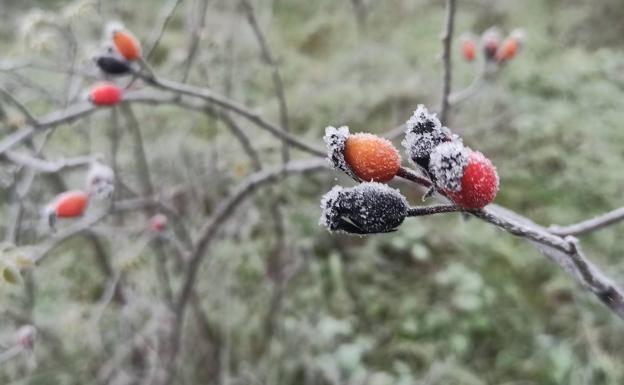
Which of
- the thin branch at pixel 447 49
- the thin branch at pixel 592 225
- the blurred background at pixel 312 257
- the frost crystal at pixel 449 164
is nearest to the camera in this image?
the frost crystal at pixel 449 164

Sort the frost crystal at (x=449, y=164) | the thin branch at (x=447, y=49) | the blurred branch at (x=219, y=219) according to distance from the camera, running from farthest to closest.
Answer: the blurred branch at (x=219, y=219), the thin branch at (x=447, y=49), the frost crystal at (x=449, y=164)

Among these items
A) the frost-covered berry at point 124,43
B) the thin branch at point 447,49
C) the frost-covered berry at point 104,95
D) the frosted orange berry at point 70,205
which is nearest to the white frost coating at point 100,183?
the frosted orange berry at point 70,205

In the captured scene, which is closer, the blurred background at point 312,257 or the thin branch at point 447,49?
the thin branch at point 447,49

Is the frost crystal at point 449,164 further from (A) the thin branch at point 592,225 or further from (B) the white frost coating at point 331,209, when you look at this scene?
(A) the thin branch at point 592,225

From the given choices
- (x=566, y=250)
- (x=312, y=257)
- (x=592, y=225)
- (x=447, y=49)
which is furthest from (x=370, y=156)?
(x=312, y=257)

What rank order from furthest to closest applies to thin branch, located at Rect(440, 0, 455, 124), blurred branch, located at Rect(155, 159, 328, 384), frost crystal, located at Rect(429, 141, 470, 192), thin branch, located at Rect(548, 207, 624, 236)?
blurred branch, located at Rect(155, 159, 328, 384), thin branch, located at Rect(440, 0, 455, 124), thin branch, located at Rect(548, 207, 624, 236), frost crystal, located at Rect(429, 141, 470, 192)

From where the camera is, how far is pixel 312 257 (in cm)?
248

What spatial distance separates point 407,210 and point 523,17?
4211mm

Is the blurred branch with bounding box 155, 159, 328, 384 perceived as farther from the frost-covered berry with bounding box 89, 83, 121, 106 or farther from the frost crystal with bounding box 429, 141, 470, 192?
the frost crystal with bounding box 429, 141, 470, 192

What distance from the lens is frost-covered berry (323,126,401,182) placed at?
479 mm

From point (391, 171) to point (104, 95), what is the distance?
2.56 ft

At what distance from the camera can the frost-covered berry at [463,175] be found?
457 millimetres

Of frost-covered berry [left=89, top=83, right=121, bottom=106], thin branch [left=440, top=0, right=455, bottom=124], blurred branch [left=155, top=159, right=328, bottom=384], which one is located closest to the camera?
thin branch [left=440, top=0, right=455, bottom=124]

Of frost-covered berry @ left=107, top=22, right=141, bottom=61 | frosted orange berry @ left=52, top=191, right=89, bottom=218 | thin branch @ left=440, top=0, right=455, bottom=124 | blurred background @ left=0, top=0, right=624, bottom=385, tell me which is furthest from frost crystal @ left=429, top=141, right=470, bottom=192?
blurred background @ left=0, top=0, right=624, bottom=385
